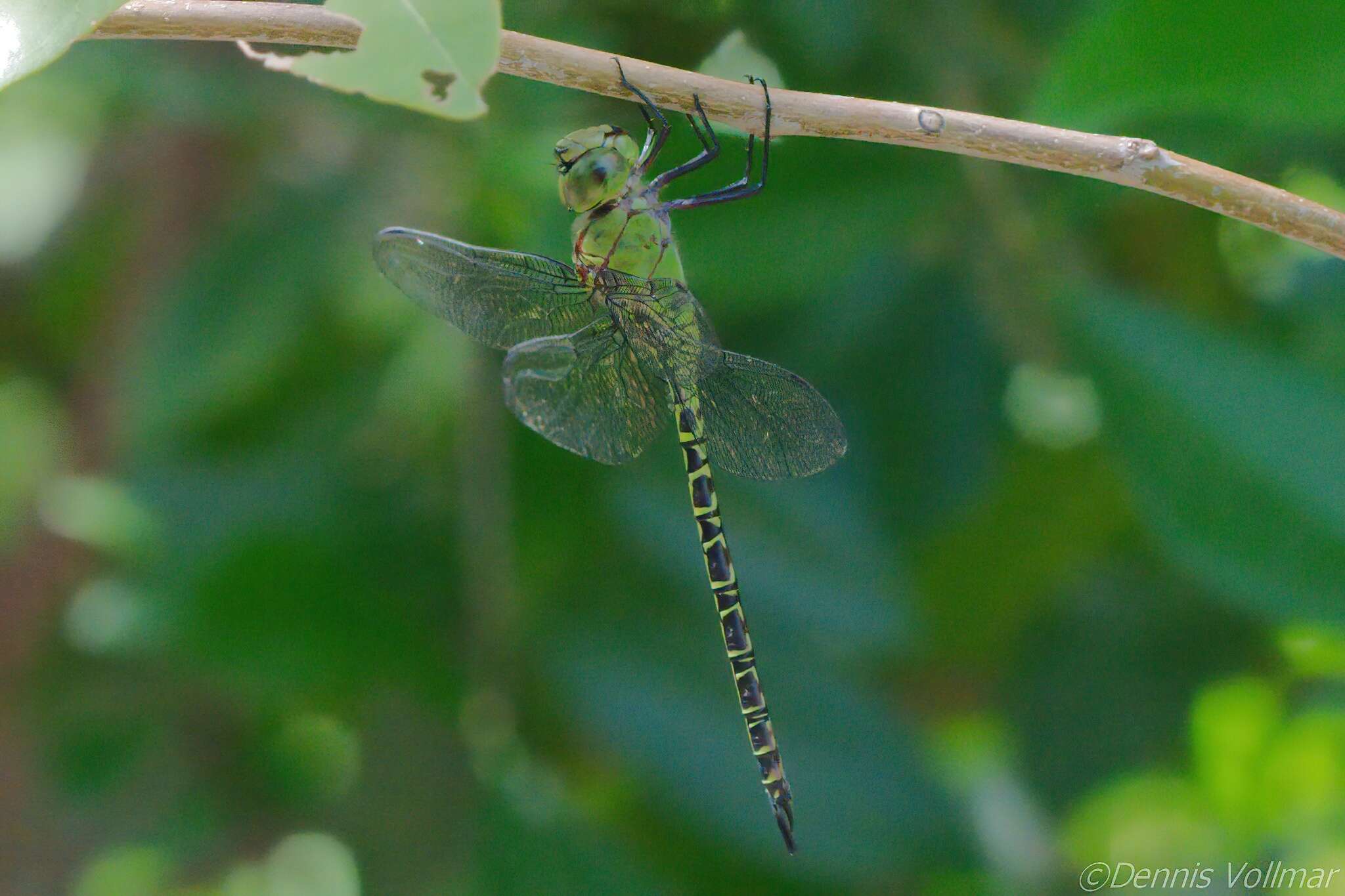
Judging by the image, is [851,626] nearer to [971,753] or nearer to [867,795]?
[867,795]

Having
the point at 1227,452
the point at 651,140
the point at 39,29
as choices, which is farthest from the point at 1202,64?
the point at 39,29

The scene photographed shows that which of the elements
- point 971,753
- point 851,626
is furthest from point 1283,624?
point 971,753

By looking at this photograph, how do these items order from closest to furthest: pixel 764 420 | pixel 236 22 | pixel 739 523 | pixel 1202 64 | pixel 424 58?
pixel 424 58, pixel 236 22, pixel 1202 64, pixel 764 420, pixel 739 523

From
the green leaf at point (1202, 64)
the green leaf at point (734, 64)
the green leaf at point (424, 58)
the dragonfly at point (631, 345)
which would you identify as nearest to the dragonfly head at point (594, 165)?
the dragonfly at point (631, 345)

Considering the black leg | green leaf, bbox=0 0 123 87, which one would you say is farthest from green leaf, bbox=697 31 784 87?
green leaf, bbox=0 0 123 87

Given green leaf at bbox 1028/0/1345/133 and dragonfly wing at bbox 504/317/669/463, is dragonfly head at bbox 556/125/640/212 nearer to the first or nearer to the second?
dragonfly wing at bbox 504/317/669/463

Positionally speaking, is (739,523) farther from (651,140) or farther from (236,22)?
(236,22)

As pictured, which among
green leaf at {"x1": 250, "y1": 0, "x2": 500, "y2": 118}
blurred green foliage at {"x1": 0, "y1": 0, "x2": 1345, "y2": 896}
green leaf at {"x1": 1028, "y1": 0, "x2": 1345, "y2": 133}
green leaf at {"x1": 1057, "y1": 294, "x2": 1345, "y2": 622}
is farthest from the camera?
blurred green foliage at {"x1": 0, "y1": 0, "x2": 1345, "y2": 896}
